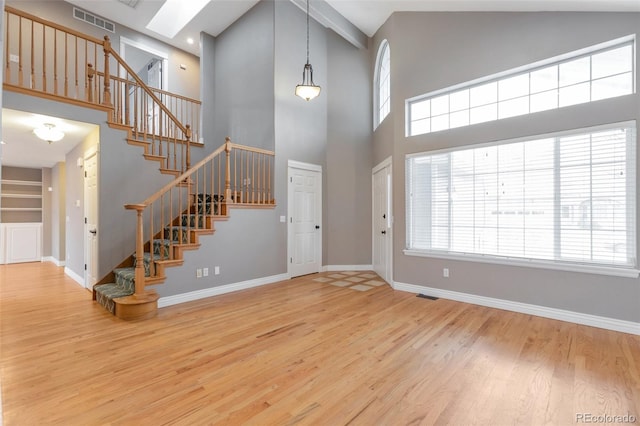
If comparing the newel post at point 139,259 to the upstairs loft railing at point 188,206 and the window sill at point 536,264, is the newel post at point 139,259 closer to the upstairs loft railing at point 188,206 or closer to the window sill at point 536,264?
the upstairs loft railing at point 188,206

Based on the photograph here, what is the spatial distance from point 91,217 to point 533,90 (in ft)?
21.1

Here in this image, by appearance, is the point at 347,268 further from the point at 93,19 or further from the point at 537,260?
the point at 93,19

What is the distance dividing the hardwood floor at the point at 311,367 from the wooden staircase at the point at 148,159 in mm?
535

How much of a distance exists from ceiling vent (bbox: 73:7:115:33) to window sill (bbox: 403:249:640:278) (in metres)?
7.38

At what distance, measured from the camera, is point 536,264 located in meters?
3.56

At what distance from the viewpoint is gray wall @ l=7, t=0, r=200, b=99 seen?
5523mm

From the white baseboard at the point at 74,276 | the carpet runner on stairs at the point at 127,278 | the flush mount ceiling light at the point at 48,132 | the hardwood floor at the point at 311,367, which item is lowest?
the hardwood floor at the point at 311,367

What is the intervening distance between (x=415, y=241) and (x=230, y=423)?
11.7ft

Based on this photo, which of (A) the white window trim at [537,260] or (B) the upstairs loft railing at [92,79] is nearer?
(A) the white window trim at [537,260]

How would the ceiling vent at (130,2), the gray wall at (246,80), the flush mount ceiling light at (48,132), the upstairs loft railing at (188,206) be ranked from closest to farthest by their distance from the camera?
the upstairs loft railing at (188,206)
the flush mount ceiling light at (48,132)
the gray wall at (246,80)
the ceiling vent at (130,2)

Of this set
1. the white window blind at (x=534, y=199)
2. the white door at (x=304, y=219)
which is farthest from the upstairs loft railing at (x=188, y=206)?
the white window blind at (x=534, y=199)

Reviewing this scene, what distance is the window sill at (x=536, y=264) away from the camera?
309cm

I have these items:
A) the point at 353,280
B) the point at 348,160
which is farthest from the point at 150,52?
the point at 353,280

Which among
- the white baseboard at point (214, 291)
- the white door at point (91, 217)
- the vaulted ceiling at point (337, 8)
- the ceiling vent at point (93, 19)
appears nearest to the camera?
the vaulted ceiling at point (337, 8)
